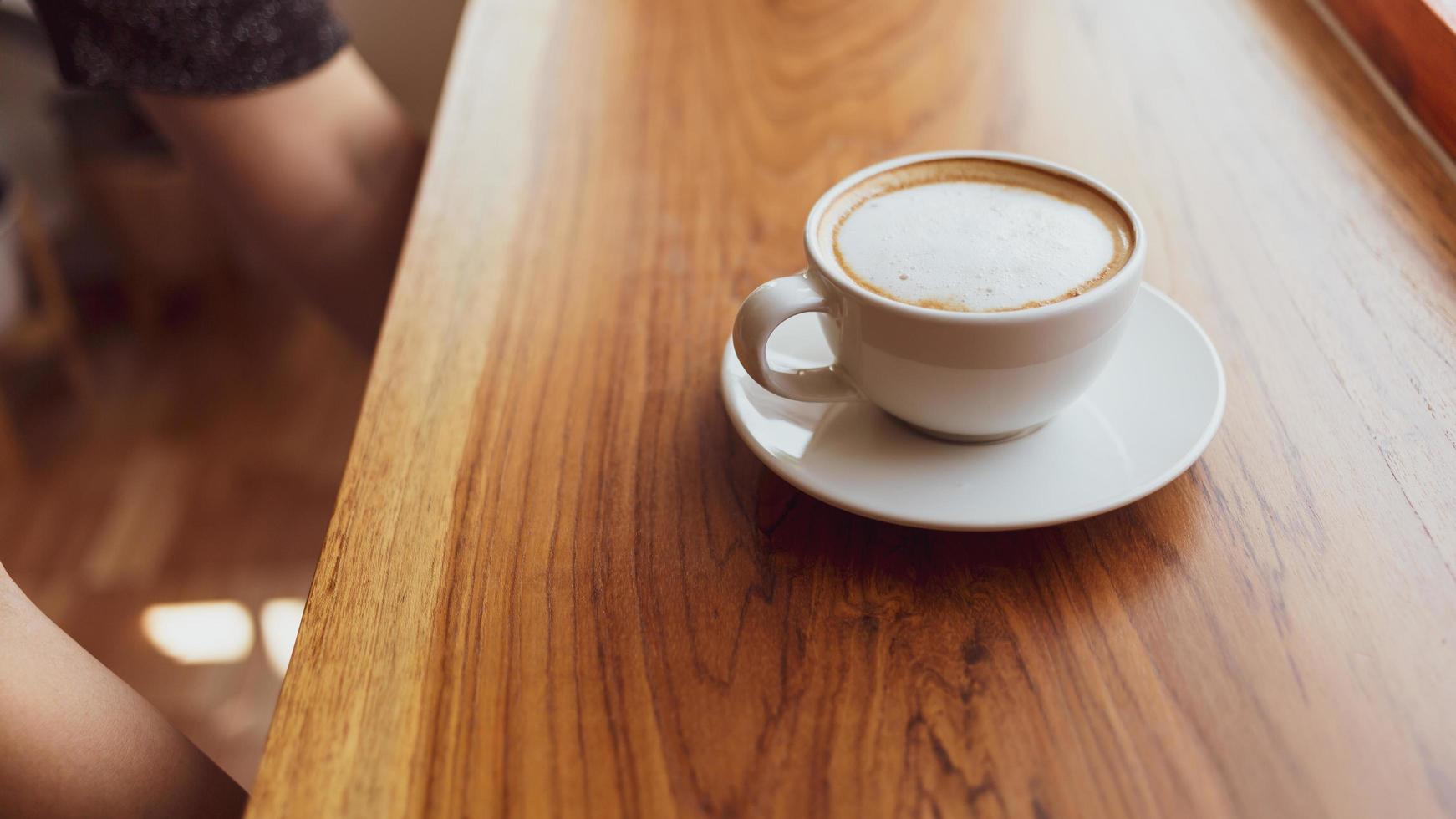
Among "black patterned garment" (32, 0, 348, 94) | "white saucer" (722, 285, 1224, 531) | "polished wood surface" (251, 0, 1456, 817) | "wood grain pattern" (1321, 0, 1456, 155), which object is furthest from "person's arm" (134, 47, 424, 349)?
"wood grain pattern" (1321, 0, 1456, 155)

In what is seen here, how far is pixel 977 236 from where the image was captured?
16.1 inches

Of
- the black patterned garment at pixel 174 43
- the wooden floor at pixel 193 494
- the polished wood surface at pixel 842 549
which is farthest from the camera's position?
the wooden floor at pixel 193 494

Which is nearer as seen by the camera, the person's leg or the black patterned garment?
the person's leg

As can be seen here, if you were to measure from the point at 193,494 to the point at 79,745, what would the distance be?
1.15m

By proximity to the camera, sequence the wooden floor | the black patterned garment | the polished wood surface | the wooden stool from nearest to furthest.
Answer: the polished wood surface < the black patterned garment < the wooden floor < the wooden stool

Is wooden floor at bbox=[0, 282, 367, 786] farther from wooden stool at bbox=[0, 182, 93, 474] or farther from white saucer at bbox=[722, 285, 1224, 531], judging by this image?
white saucer at bbox=[722, 285, 1224, 531]

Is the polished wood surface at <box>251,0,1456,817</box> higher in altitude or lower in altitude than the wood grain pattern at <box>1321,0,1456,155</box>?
lower

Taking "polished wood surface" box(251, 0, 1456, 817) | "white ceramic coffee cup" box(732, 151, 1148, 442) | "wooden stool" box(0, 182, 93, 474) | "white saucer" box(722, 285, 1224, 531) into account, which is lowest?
"wooden stool" box(0, 182, 93, 474)

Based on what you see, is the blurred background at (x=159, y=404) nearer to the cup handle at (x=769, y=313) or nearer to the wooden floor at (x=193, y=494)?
the wooden floor at (x=193, y=494)

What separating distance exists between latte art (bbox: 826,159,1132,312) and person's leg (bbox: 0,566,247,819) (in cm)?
29

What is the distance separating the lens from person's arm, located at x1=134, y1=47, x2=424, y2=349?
2.47 feet

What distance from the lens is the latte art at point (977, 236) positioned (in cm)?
38

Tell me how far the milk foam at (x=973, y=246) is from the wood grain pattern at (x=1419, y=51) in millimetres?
249

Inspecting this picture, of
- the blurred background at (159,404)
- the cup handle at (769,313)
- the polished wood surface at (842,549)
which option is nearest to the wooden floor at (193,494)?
the blurred background at (159,404)
